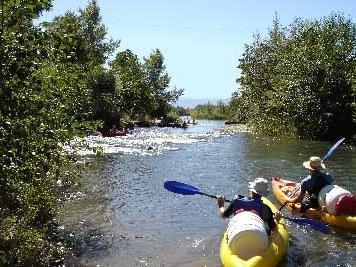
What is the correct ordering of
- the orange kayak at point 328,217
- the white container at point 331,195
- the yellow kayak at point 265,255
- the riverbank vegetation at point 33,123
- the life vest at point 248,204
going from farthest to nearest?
the white container at point 331,195 → the orange kayak at point 328,217 → the life vest at point 248,204 → the yellow kayak at point 265,255 → the riverbank vegetation at point 33,123

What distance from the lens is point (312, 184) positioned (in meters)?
10.5

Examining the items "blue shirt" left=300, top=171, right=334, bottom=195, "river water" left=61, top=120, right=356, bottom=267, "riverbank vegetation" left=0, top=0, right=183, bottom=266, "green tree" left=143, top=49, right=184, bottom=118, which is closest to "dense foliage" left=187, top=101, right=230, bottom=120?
"green tree" left=143, top=49, right=184, bottom=118

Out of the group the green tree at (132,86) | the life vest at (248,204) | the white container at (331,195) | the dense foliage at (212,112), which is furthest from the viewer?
the dense foliage at (212,112)

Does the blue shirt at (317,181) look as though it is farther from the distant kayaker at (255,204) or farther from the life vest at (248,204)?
the life vest at (248,204)

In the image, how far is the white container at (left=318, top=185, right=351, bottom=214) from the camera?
9.98 meters

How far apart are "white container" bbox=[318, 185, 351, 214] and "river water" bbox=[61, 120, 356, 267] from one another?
50cm

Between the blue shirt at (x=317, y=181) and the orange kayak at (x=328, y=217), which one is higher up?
the blue shirt at (x=317, y=181)

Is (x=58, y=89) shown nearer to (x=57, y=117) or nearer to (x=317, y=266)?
(x=57, y=117)

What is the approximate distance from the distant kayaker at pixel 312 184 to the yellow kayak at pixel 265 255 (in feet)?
8.60

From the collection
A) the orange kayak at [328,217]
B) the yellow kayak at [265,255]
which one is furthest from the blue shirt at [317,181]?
the yellow kayak at [265,255]

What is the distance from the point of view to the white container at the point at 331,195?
998cm

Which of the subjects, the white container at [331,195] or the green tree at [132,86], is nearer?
the white container at [331,195]

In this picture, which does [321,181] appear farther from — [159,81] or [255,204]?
[159,81]

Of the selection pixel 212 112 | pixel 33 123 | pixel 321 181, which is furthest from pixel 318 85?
pixel 212 112
